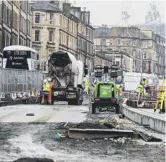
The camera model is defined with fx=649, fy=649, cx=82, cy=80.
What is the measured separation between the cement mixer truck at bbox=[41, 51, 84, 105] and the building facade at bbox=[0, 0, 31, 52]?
29.5 meters

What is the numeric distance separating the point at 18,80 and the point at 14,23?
136ft

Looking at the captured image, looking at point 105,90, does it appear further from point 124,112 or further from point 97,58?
point 97,58

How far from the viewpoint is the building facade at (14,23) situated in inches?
3125

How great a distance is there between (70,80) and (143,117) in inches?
882

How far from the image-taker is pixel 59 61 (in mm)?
47875

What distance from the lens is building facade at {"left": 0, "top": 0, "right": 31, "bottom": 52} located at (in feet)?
260

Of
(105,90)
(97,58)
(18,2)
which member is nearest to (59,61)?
(105,90)

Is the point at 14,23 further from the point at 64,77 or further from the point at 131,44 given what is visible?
the point at 131,44

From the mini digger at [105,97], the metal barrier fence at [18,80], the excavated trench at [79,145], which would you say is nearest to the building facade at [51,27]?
the metal barrier fence at [18,80]

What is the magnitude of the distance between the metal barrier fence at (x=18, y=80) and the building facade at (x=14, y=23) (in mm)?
21723

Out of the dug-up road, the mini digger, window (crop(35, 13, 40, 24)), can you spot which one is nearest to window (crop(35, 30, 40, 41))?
window (crop(35, 13, 40, 24))

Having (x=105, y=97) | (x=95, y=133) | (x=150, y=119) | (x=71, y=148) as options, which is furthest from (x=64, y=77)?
(x=71, y=148)

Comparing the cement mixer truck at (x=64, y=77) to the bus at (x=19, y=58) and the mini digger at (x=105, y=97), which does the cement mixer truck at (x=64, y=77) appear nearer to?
the mini digger at (x=105, y=97)

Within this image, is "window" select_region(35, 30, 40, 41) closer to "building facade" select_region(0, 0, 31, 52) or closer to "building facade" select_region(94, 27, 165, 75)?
"building facade" select_region(0, 0, 31, 52)
